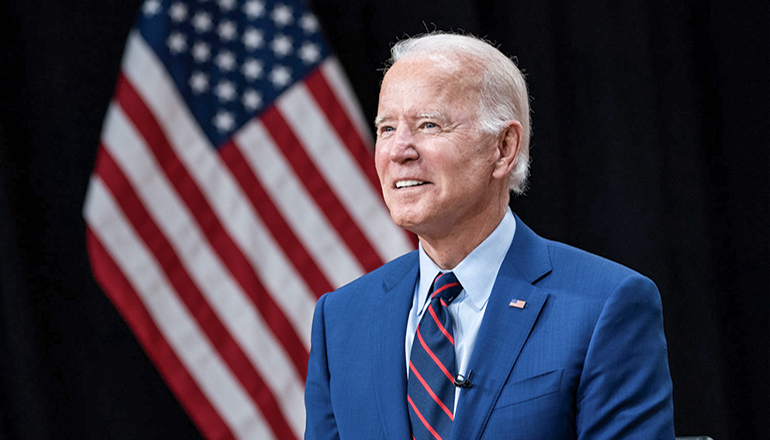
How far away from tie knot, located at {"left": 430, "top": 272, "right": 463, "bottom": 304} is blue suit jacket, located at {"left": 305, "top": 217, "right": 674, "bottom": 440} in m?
0.08

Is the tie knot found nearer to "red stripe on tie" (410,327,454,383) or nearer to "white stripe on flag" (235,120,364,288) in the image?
"red stripe on tie" (410,327,454,383)

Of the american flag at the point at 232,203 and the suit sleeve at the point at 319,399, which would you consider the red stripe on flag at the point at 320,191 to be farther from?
Answer: the suit sleeve at the point at 319,399

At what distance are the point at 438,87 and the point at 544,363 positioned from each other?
0.53m

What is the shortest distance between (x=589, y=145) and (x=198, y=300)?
5.37ft

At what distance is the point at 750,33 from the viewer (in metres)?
3.13

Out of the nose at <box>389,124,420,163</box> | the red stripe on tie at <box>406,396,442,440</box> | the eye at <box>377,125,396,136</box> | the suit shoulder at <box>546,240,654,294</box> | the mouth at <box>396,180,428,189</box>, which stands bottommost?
the red stripe on tie at <box>406,396,442,440</box>

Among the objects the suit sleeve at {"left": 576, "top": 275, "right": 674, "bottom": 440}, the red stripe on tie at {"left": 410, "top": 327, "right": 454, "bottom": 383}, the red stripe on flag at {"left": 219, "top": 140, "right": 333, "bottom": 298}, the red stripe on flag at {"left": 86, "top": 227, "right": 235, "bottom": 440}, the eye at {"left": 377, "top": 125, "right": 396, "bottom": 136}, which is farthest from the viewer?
the red stripe on flag at {"left": 219, "top": 140, "right": 333, "bottom": 298}

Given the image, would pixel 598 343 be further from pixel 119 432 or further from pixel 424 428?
pixel 119 432

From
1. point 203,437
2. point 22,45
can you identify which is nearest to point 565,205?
point 203,437

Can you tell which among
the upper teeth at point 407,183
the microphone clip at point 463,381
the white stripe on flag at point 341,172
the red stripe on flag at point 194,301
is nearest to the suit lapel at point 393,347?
the microphone clip at point 463,381

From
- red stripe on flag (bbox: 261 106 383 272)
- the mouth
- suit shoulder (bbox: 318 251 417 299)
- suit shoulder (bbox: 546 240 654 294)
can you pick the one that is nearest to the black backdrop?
Result: red stripe on flag (bbox: 261 106 383 272)

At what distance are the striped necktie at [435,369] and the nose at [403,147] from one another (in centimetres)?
24

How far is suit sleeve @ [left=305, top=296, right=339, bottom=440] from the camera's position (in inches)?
62.6

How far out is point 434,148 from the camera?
1.43 meters
